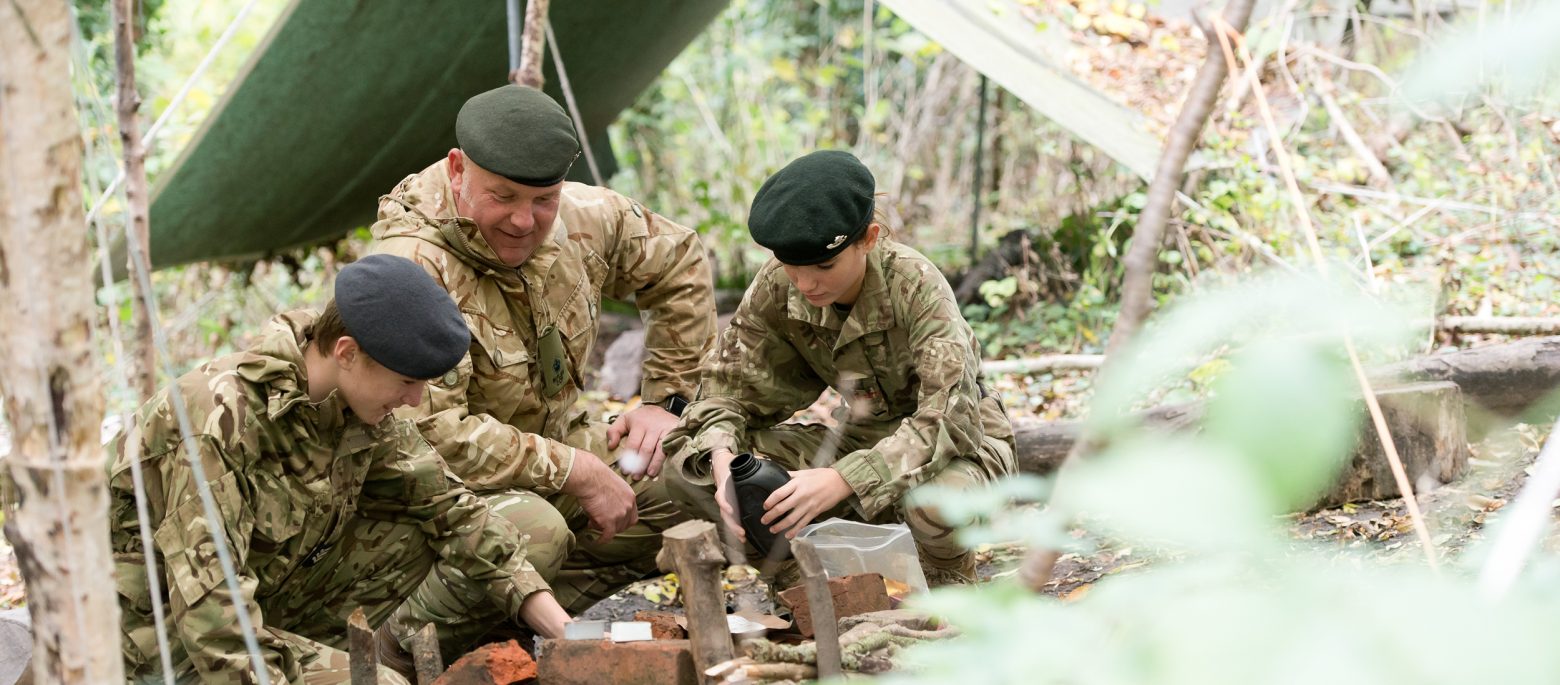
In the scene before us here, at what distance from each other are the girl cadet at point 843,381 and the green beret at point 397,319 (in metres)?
0.81

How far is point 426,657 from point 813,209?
128 cm

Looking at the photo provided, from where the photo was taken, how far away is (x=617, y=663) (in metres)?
2.34

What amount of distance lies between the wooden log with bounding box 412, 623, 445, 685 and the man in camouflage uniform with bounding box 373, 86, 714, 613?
0.64 m

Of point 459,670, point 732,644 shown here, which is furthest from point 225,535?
point 732,644

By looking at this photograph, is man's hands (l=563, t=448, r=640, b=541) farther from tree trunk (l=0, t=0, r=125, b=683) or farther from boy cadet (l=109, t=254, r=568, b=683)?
tree trunk (l=0, t=0, r=125, b=683)

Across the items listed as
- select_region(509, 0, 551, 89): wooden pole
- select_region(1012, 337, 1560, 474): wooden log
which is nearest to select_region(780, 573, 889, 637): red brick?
select_region(1012, 337, 1560, 474): wooden log

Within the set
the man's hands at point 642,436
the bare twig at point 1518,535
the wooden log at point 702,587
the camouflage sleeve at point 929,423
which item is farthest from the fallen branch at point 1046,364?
the bare twig at point 1518,535

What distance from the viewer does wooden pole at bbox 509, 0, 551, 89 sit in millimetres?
4418

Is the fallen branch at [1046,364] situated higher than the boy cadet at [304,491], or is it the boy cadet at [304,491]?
the boy cadet at [304,491]

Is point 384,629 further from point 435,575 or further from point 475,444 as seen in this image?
point 475,444

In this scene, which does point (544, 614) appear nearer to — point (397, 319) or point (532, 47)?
point (397, 319)

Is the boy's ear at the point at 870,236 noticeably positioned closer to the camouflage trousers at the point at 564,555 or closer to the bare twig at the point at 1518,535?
the camouflage trousers at the point at 564,555

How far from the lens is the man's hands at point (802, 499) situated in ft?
9.82

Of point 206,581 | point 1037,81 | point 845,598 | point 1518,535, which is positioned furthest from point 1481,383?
point 206,581
